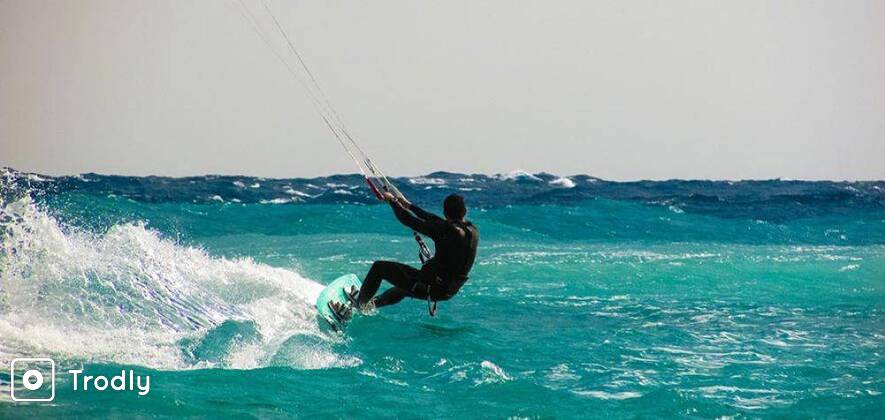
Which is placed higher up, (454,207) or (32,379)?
(454,207)

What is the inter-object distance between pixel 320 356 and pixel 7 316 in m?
2.54

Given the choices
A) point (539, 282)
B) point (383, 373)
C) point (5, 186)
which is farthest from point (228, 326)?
point (5, 186)

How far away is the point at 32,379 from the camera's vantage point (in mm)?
5781

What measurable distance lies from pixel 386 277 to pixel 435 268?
1.53 ft

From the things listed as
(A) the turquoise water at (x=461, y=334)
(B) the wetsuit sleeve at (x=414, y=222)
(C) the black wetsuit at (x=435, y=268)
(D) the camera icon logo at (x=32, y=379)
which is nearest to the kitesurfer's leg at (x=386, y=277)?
(C) the black wetsuit at (x=435, y=268)

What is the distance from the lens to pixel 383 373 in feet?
22.0

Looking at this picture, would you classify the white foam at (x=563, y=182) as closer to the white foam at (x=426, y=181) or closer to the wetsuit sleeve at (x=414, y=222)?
the white foam at (x=426, y=181)

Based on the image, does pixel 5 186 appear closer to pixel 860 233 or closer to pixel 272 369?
pixel 272 369

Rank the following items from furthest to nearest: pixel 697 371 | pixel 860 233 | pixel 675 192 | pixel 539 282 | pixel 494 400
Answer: pixel 675 192
pixel 860 233
pixel 539 282
pixel 697 371
pixel 494 400

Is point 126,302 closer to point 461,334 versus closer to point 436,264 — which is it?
point 436,264

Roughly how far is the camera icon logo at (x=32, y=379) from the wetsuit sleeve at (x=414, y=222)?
8.47 ft

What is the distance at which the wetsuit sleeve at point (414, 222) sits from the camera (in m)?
7.00

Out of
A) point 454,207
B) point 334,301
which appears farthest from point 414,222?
point 334,301

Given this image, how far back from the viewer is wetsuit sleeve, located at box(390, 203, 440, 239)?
700cm
